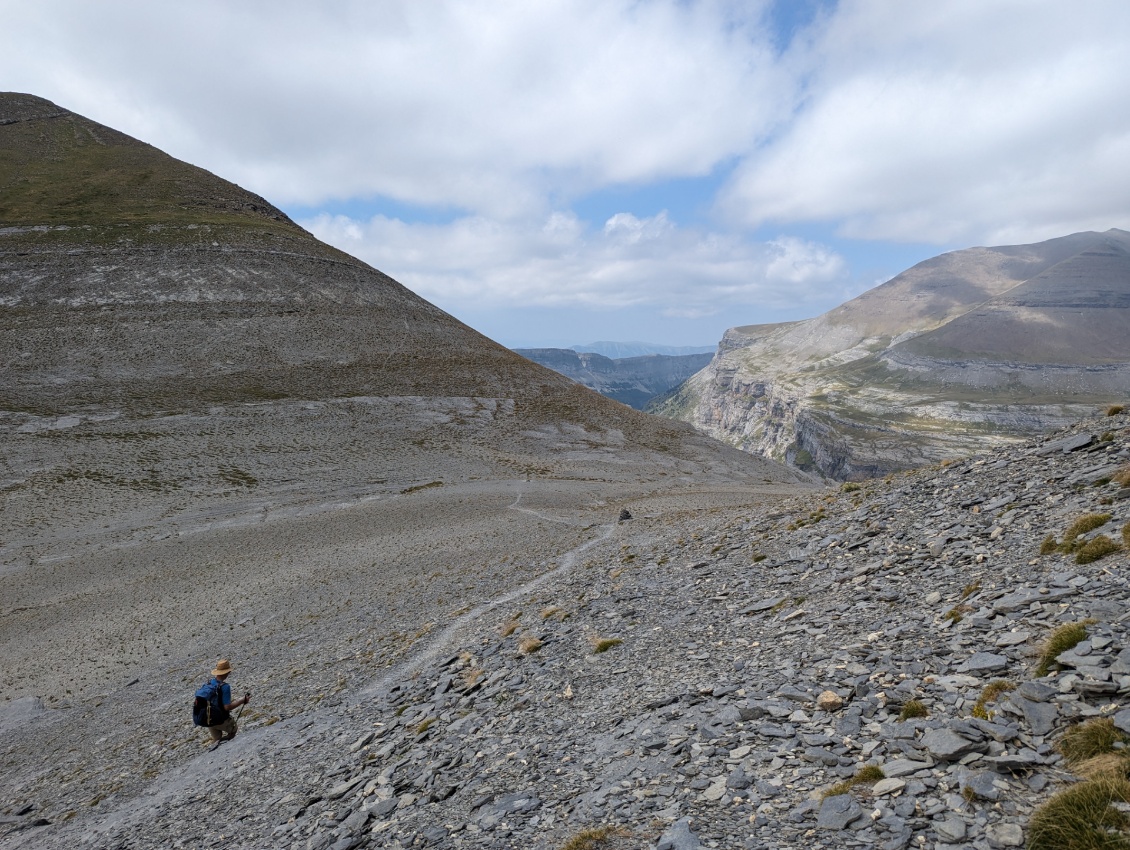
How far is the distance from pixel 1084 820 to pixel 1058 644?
3.45 meters

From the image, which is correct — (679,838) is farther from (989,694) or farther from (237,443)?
(237,443)

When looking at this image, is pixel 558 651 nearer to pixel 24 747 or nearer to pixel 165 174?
pixel 24 747

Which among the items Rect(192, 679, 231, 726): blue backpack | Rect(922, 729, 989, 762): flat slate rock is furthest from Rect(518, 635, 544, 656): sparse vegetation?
Rect(922, 729, 989, 762): flat slate rock

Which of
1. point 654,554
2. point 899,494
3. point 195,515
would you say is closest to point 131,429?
point 195,515

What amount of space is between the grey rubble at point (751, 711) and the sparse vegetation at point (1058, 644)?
184mm


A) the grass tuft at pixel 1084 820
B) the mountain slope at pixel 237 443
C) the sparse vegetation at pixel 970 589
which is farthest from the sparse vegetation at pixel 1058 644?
the mountain slope at pixel 237 443

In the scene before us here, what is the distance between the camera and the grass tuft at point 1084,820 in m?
5.20

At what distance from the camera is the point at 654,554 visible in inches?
947

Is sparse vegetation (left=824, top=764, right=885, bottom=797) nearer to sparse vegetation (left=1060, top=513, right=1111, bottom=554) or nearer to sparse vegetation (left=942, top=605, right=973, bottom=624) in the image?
sparse vegetation (left=942, top=605, right=973, bottom=624)

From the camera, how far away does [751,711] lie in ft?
31.0

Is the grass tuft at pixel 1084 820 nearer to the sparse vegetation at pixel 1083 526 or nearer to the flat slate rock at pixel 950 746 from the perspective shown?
the flat slate rock at pixel 950 746

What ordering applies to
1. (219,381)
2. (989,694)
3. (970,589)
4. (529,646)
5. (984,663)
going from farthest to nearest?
1. (219,381)
2. (529,646)
3. (970,589)
4. (984,663)
5. (989,694)

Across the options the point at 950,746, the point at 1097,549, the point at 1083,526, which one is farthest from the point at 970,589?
the point at 950,746

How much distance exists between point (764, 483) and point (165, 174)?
105 meters
